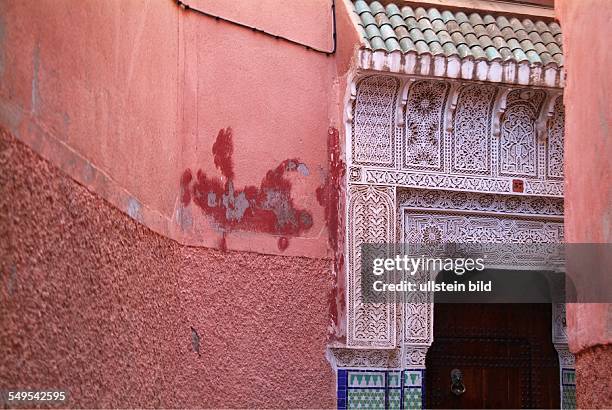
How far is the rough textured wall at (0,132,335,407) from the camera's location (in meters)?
3.24

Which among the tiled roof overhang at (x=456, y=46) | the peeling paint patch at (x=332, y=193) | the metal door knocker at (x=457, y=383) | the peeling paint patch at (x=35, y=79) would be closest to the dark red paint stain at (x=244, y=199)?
the peeling paint patch at (x=332, y=193)

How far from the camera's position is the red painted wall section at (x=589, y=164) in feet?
13.4

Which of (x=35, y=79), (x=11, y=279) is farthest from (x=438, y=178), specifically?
(x=11, y=279)

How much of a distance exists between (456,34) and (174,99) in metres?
2.08

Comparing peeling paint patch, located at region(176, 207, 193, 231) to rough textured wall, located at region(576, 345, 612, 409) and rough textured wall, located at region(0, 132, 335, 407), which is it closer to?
rough textured wall, located at region(0, 132, 335, 407)

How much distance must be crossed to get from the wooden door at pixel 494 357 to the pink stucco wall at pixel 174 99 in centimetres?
118

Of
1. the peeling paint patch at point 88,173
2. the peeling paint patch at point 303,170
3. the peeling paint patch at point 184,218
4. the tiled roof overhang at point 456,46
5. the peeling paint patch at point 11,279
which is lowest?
the peeling paint patch at point 11,279

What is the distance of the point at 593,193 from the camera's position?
4285 millimetres

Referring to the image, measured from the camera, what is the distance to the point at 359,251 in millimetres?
6590

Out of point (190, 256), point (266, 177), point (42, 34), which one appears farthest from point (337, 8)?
point (42, 34)

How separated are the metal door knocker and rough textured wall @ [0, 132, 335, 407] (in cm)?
103

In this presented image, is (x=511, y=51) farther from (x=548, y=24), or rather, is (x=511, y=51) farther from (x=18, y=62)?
(x=18, y=62)

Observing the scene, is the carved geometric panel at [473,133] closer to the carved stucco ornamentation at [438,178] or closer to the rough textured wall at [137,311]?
the carved stucco ornamentation at [438,178]

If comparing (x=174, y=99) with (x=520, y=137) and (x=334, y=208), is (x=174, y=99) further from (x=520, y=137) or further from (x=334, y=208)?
(x=520, y=137)
